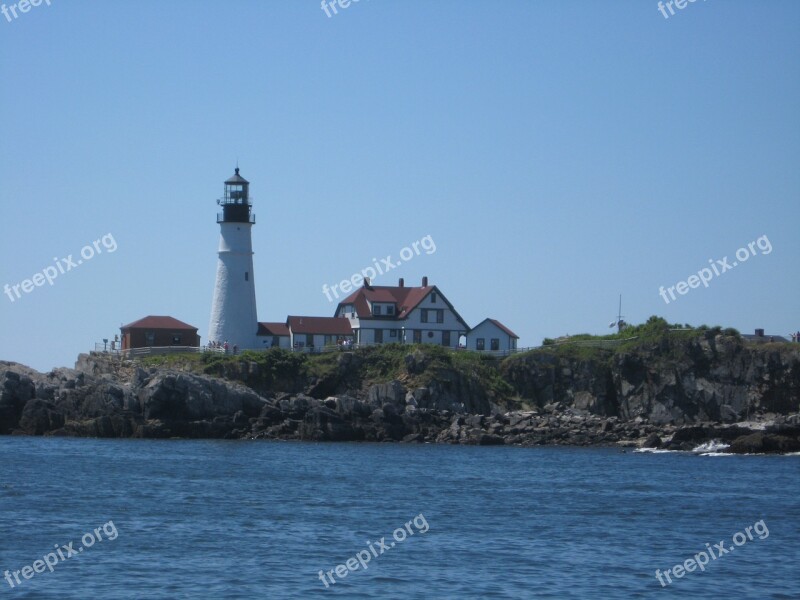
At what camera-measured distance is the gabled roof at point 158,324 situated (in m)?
75.4

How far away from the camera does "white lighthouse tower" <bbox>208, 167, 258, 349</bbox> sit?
72.6 meters

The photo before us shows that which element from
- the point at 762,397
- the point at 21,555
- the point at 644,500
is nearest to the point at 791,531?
the point at 644,500

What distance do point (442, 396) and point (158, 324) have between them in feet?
68.6

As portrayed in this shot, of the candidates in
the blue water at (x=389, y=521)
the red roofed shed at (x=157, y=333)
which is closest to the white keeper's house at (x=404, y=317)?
the red roofed shed at (x=157, y=333)

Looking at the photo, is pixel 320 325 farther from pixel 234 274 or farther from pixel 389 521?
pixel 389 521

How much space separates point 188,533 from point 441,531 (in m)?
6.87

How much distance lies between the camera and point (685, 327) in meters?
72.8

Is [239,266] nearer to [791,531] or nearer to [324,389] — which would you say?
[324,389]
